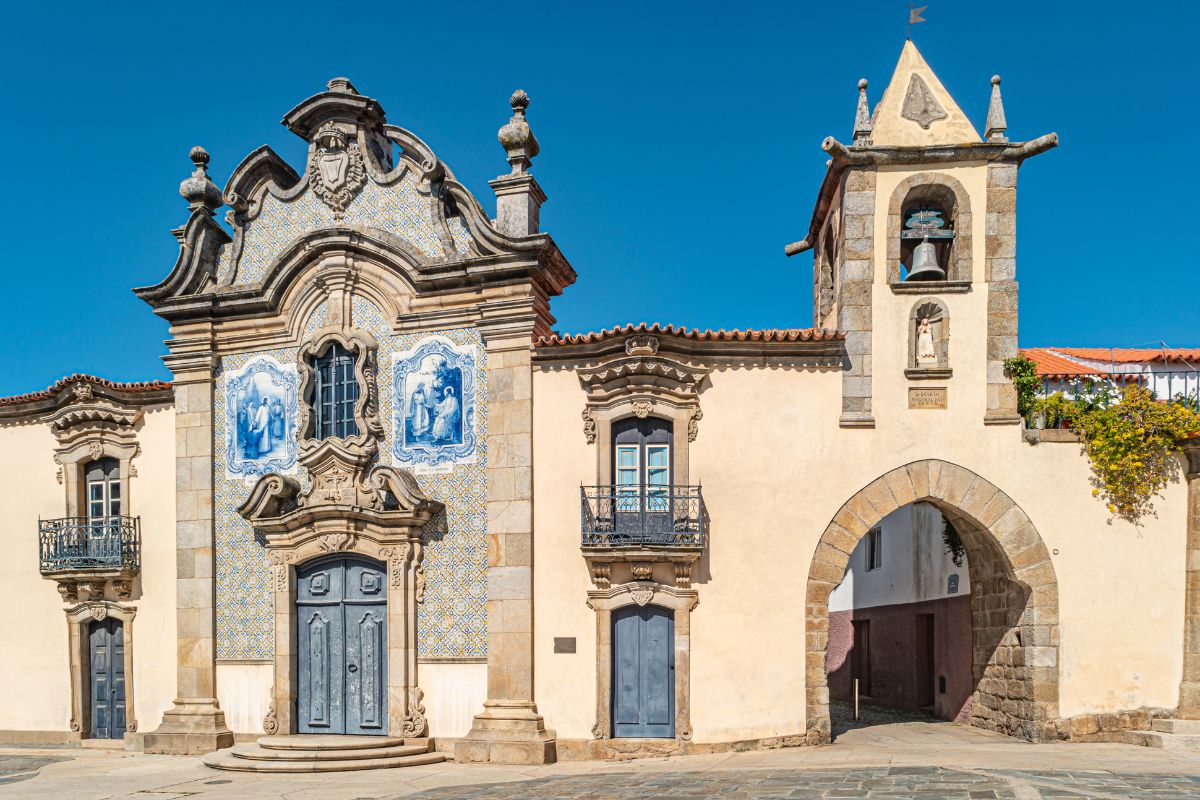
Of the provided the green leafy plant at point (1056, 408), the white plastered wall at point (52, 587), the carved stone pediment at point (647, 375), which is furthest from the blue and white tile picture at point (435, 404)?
the green leafy plant at point (1056, 408)

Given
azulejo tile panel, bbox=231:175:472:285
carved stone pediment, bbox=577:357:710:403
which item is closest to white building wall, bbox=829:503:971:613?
carved stone pediment, bbox=577:357:710:403

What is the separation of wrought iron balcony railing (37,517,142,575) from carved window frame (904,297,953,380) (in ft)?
37.7

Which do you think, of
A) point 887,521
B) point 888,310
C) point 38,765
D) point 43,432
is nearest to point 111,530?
point 43,432

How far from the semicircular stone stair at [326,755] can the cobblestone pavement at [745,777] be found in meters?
0.23

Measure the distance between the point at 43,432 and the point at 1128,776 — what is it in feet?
51.7

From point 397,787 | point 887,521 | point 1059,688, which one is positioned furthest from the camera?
point 887,521

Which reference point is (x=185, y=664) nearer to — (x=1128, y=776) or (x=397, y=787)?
(x=397, y=787)

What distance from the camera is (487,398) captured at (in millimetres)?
13945

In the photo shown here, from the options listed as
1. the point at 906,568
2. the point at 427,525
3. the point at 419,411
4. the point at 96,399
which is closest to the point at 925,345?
the point at 419,411

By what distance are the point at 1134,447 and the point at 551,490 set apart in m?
7.51

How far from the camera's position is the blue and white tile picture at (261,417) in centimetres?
1483

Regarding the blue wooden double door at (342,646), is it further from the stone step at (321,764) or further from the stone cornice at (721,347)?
the stone cornice at (721,347)

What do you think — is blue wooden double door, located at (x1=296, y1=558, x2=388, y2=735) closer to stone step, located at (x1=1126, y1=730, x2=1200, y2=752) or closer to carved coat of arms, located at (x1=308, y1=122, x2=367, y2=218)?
carved coat of arms, located at (x1=308, y1=122, x2=367, y2=218)

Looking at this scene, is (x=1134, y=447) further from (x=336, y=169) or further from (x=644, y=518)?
(x=336, y=169)
